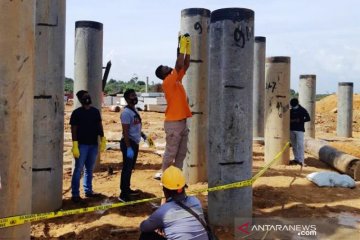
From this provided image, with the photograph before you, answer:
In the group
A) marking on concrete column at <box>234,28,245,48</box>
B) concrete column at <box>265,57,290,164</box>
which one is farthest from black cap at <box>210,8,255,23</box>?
concrete column at <box>265,57,290,164</box>

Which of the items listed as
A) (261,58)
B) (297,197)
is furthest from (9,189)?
(261,58)

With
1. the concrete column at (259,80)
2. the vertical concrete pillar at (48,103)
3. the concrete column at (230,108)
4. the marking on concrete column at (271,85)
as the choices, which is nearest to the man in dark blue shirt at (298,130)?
the marking on concrete column at (271,85)

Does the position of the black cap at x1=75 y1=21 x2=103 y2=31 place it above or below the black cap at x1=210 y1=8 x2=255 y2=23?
above

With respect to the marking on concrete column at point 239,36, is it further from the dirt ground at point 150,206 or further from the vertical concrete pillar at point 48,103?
the vertical concrete pillar at point 48,103

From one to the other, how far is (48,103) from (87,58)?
2.94m

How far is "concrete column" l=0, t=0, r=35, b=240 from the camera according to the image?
119 inches

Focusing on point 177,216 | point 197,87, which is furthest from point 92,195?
point 177,216

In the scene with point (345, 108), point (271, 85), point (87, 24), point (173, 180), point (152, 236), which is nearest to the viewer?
point (173, 180)

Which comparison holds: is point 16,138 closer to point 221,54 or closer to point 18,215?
point 18,215

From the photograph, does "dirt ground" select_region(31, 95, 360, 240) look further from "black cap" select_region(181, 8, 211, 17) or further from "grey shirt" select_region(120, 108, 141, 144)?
"black cap" select_region(181, 8, 211, 17)

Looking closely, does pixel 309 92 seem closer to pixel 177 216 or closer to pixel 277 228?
pixel 277 228

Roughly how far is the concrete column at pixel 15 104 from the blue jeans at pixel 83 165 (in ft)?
9.62

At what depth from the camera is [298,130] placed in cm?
982

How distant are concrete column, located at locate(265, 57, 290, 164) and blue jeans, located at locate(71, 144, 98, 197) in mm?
4605
